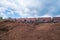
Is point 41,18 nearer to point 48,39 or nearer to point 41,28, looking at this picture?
point 41,28

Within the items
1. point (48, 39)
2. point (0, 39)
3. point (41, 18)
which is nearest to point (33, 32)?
point (48, 39)

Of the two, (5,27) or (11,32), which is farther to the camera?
(5,27)

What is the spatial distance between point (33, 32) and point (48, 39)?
138 cm

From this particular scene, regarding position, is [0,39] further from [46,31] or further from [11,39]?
[46,31]

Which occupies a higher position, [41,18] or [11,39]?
[41,18]

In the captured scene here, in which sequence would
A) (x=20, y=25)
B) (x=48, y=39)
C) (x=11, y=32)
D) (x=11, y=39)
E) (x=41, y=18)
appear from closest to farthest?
(x=48, y=39), (x=11, y=39), (x=11, y=32), (x=20, y=25), (x=41, y=18)

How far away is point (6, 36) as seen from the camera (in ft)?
33.6

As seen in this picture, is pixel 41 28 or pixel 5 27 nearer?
pixel 41 28

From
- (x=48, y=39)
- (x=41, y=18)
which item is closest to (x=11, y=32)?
(x=48, y=39)

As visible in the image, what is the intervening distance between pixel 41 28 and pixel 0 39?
2981mm

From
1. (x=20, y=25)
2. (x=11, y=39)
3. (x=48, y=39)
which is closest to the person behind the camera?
(x=48, y=39)

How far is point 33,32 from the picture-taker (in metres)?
10.0

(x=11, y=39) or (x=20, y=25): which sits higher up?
(x=20, y=25)

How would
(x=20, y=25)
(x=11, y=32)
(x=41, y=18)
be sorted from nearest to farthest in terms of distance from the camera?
(x=11, y=32) < (x=20, y=25) < (x=41, y=18)
